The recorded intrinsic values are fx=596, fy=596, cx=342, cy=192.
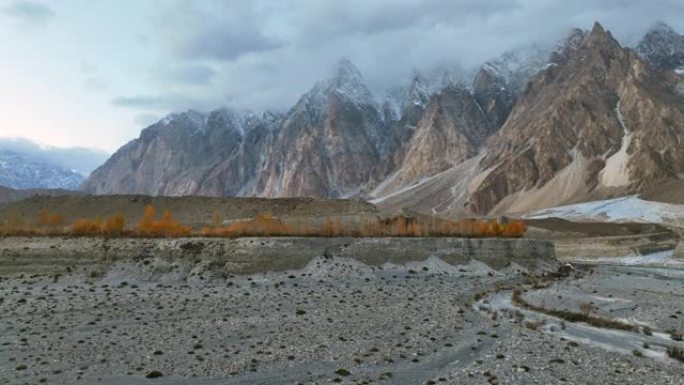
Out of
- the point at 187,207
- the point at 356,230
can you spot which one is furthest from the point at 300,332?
the point at 187,207

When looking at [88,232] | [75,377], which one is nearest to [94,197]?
[88,232]

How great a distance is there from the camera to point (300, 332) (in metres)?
30.1

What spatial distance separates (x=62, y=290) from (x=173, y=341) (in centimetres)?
2186

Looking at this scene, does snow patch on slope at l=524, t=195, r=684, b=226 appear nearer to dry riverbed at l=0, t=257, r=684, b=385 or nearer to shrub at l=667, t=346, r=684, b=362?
dry riverbed at l=0, t=257, r=684, b=385

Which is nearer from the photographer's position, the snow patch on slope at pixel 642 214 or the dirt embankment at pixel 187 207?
the dirt embankment at pixel 187 207

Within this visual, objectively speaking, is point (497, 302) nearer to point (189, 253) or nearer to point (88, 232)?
point (189, 253)

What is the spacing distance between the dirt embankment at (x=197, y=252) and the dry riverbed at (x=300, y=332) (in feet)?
6.03

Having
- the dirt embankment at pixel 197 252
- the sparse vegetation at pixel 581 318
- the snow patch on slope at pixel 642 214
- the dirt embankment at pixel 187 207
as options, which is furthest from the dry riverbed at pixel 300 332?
the snow patch on slope at pixel 642 214

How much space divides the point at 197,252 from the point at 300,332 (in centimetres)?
2760

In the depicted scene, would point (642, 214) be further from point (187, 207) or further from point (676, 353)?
point (676, 353)

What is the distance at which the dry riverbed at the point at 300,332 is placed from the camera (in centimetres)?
2241

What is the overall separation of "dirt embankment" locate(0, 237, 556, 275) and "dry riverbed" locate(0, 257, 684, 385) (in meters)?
1.84

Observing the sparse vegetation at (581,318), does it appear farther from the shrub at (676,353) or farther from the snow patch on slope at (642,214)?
the snow patch on slope at (642,214)

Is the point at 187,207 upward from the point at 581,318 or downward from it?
upward
